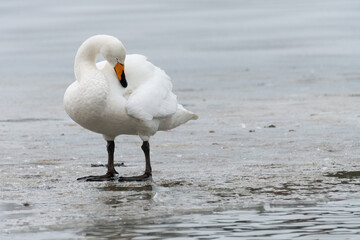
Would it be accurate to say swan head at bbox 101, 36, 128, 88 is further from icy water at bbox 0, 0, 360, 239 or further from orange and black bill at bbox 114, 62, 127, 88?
icy water at bbox 0, 0, 360, 239

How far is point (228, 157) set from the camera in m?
9.29

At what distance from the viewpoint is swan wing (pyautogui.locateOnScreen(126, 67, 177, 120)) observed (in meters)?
8.07

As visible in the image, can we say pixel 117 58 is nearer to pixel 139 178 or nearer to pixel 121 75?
pixel 121 75

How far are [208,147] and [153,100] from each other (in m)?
1.85

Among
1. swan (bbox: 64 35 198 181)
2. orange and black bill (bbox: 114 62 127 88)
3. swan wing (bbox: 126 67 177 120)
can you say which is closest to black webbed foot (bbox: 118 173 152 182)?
swan (bbox: 64 35 198 181)

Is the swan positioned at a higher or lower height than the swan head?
lower

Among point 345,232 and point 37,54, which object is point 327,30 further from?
point 345,232

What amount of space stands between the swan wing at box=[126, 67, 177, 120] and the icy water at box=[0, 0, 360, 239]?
59 cm

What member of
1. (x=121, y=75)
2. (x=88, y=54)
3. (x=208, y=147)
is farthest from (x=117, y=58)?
(x=208, y=147)

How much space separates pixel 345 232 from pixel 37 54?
15613mm

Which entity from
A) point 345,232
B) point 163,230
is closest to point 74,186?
point 163,230

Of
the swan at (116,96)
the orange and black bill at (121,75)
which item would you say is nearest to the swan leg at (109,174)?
the swan at (116,96)

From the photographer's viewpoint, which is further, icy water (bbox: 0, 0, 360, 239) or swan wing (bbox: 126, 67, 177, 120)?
swan wing (bbox: 126, 67, 177, 120)

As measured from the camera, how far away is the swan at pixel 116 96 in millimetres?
7988
